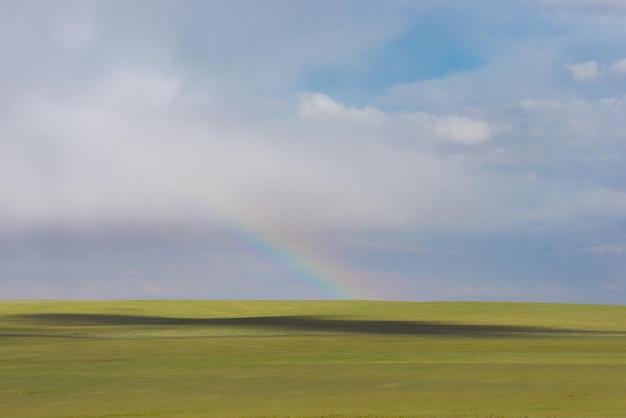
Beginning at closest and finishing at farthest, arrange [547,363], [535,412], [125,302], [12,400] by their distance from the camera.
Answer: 1. [535,412]
2. [12,400]
3. [547,363]
4. [125,302]

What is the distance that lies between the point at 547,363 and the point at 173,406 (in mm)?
20630

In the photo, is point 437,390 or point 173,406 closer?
point 173,406

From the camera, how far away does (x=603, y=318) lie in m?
102

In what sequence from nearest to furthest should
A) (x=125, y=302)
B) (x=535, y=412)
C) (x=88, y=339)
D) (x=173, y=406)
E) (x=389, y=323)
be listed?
(x=535, y=412), (x=173, y=406), (x=88, y=339), (x=389, y=323), (x=125, y=302)

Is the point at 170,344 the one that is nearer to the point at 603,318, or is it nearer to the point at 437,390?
the point at 437,390

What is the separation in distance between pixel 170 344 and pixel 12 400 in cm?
2792

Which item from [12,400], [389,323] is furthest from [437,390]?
[389,323]

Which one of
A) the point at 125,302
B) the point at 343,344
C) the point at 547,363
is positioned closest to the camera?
the point at 547,363

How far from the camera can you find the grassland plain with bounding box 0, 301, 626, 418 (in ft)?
102

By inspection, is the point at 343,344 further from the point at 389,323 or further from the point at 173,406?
the point at 389,323

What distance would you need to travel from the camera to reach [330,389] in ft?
117

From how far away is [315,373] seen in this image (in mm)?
40969

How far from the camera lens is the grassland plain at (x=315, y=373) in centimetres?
3122

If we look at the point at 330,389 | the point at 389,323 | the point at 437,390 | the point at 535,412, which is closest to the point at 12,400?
the point at 330,389
